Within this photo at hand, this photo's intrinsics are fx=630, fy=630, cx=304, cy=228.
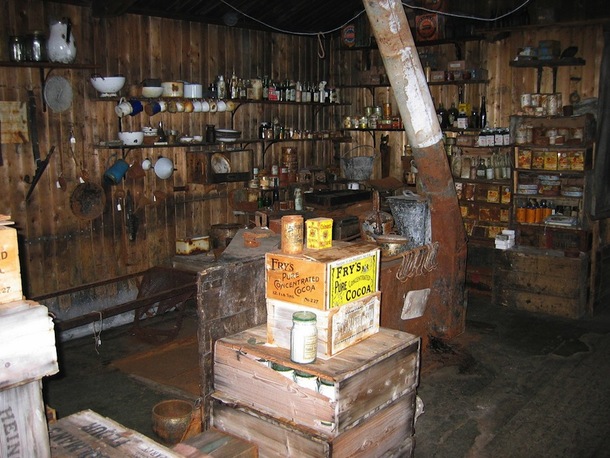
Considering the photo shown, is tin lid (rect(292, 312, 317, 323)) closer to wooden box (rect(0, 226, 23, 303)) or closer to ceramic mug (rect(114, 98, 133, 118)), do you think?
wooden box (rect(0, 226, 23, 303))

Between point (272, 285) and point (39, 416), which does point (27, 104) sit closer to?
point (272, 285)

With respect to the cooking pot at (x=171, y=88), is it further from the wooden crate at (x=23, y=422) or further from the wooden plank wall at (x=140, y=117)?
the wooden crate at (x=23, y=422)

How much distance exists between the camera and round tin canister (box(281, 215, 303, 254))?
291 cm

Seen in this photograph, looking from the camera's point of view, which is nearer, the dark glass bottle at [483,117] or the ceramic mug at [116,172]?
the ceramic mug at [116,172]

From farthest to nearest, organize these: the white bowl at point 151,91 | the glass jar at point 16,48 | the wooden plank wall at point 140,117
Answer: the white bowl at point 151,91 → the wooden plank wall at point 140,117 → the glass jar at point 16,48

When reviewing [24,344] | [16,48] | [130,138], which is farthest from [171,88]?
[24,344]

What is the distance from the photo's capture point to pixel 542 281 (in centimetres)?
636

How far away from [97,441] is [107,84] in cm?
393

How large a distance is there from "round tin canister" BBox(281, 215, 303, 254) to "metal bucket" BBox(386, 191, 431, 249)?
2542 mm

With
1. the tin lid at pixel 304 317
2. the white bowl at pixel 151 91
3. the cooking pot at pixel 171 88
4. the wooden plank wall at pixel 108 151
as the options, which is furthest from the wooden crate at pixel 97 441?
the cooking pot at pixel 171 88

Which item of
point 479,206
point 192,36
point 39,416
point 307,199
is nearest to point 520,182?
point 479,206

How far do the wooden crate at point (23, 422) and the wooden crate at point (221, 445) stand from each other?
29.8 inches

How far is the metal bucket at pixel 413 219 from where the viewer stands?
5.34 meters

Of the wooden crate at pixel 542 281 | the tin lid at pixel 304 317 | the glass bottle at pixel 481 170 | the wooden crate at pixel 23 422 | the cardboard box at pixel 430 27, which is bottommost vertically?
the wooden crate at pixel 542 281
